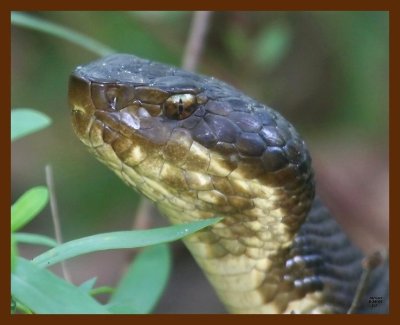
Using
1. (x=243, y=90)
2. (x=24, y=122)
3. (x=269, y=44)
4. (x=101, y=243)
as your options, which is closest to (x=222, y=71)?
(x=243, y=90)

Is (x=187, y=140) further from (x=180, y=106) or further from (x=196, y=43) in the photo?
(x=196, y=43)

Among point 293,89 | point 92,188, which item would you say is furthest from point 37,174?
point 293,89

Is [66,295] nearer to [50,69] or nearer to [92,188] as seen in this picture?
[92,188]

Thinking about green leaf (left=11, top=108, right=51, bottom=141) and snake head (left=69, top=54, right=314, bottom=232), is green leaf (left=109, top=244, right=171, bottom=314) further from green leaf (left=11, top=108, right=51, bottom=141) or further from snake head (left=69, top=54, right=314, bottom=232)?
green leaf (left=11, top=108, right=51, bottom=141)

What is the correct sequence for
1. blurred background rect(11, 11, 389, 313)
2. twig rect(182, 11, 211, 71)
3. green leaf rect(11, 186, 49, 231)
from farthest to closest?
blurred background rect(11, 11, 389, 313), twig rect(182, 11, 211, 71), green leaf rect(11, 186, 49, 231)

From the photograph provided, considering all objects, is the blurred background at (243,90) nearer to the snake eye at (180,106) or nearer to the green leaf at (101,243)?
the snake eye at (180,106)

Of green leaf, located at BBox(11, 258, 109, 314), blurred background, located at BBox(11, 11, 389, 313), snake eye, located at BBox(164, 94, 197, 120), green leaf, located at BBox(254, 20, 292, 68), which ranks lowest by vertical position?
blurred background, located at BBox(11, 11, 389, 313)

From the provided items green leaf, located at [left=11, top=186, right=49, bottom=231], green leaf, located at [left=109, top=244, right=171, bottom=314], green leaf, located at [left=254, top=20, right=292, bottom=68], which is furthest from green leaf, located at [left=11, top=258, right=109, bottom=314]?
green leaf, located at [left=254, top=20, right=292, bottom=68]
